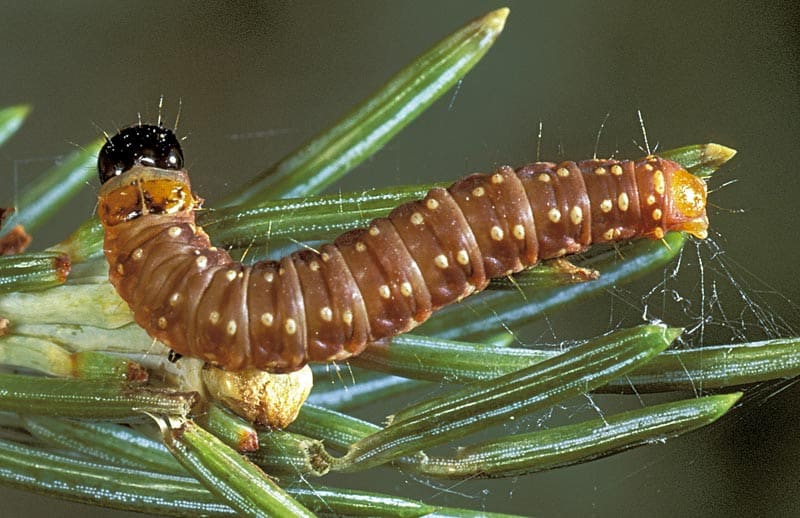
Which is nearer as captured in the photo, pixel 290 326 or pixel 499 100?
pixel 290 326

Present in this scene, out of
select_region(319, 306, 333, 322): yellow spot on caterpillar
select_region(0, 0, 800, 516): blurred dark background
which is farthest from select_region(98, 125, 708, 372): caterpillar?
select_region(0, 0, 800, 516): blurred dark background

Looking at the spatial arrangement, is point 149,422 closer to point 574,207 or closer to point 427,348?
point 427,348

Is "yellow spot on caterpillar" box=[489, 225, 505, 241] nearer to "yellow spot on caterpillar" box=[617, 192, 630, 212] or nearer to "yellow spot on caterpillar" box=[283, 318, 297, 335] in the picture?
"yellow spot on caterpillar" box=[617, 192, 630, 212]

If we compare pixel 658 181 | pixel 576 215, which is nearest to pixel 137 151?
pixel 576 215

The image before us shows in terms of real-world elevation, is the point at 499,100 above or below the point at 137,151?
above

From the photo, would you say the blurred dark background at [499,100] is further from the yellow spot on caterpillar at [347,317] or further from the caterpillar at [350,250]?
the yellow spot on caterpillar at [347,317]

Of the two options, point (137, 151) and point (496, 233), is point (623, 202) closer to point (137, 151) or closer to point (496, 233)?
point (496, 233)

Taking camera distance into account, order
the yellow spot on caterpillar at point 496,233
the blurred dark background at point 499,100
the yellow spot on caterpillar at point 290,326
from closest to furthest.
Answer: the yellow spot on caterpillar at point 290,326, the yellow spot on caterpillar at point 496,233, the blurred dark background at point 499,100

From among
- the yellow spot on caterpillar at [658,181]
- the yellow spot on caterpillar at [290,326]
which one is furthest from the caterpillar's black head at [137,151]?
the yellow spot on caterpillar at [658,181]
